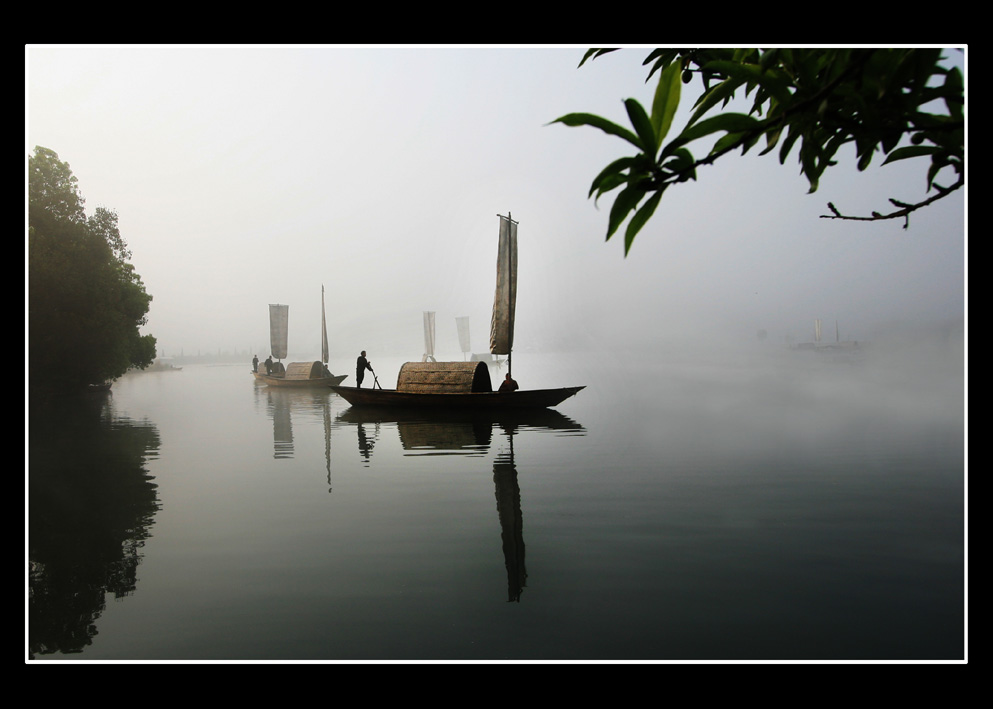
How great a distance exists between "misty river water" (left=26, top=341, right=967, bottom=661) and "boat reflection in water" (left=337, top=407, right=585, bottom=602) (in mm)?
80

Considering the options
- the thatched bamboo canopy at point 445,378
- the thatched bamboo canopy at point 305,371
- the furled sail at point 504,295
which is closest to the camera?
the thatched bamboo canopy at point 445,378

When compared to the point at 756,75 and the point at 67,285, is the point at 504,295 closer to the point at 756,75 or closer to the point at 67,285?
the point at 67,285

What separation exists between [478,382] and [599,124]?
16912 millimetres

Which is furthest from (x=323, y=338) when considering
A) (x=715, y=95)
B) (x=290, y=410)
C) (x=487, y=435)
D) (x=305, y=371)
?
(x=715, y=95)

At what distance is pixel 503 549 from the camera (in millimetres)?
5625

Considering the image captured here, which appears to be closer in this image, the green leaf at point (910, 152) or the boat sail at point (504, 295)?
the green leaf at point (910, 152)

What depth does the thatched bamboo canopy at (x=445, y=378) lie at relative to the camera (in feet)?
58.9

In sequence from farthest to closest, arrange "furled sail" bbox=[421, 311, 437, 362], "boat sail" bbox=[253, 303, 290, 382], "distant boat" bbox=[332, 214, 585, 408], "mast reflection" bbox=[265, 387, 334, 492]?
1. "furled sail" bbox=[421, 311, 437, 362]
2. "boat sail" bbox=[253, 303, 290, 382]
3. "distant boat" bbox=[332, 214, 585, 408]
4. "mast reflection" bbox=[265, 387, 334, 492]

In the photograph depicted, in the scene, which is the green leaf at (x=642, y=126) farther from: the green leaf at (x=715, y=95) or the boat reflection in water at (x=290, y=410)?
the boat reflection in water at (x=290, y=410)

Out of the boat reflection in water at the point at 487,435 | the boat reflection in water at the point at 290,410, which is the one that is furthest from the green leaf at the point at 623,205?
the boat reflection in water at the point at 290,410

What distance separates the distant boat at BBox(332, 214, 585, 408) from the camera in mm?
17406

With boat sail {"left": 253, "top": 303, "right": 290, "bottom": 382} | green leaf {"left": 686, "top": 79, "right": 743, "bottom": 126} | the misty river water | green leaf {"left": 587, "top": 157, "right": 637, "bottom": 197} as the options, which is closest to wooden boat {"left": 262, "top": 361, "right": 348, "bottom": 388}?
boat sail {"left": 253, "top": 303, "right": 290, "bottom": 382}

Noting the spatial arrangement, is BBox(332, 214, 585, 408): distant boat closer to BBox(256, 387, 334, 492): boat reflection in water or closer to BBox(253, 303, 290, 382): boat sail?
BBox(256, 387, 334, 492): boat reflection in water
